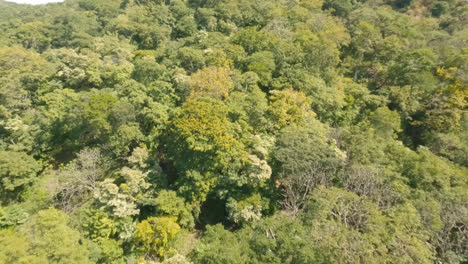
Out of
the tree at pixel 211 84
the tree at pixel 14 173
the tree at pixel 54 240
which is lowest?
the tree at pixel 14 173

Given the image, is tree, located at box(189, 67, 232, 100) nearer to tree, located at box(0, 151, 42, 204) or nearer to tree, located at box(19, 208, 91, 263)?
tree, located at box(19, 208, 91, 263)

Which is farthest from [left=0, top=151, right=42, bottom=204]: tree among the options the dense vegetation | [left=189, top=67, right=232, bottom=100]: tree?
[left=189, top=67, right=232, bottom=100]: tree

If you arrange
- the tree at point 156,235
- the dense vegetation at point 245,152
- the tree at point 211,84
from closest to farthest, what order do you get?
the dense vegetation at point 245,152, the tree at point 156,235, the tree at point 211,84

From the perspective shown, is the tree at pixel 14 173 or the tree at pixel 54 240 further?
the tree at pixel 14 173

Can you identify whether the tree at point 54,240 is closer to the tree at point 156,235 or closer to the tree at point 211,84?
the tree at point 156,235

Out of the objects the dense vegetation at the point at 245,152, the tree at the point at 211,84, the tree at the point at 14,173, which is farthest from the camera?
the tree at the point at 211,84

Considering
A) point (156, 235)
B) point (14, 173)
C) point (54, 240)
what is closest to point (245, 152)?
point (156, 235)

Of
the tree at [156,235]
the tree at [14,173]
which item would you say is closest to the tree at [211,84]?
the tree at [156,235]

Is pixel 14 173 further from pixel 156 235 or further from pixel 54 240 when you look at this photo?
pixel 156 235

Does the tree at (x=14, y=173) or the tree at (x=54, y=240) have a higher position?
the tree at (x=54, y=240)
